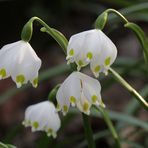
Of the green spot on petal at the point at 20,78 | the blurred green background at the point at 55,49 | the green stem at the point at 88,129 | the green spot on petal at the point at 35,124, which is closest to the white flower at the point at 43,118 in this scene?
the green spot on petal at the point at 35,124

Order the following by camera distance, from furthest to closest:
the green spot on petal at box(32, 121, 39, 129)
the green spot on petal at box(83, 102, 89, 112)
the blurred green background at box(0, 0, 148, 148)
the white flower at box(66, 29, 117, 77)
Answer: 1. the blurred green background at box(0, 0, 148, 148)
2. the green spot on petal at box(32, 121, 39, 129)
3. the green spot on petal at box(83, 102, 89, 112)
4. the white flower at box(66, 29, 117, 77)

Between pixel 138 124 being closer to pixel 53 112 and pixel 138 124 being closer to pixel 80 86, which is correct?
pixel 53 112

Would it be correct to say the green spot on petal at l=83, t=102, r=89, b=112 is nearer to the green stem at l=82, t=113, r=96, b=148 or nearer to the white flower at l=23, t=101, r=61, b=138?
the green stem at l=82, t=113, r=96, b=148

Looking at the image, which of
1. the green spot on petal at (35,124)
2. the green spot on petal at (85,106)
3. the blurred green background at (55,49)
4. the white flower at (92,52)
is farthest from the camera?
the blurred green background at (55,49)

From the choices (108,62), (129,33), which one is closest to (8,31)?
(129,33)

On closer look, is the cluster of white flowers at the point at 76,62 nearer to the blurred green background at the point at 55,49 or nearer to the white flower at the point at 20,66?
the white flower at the point at 20,66

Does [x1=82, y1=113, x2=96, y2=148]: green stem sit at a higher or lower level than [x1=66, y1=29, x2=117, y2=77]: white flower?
lower

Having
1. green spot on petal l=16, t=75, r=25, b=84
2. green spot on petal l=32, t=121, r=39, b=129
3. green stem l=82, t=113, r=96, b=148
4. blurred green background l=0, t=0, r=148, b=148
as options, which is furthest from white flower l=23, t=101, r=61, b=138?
blurred green background l=0, t=0, r=148, b=148

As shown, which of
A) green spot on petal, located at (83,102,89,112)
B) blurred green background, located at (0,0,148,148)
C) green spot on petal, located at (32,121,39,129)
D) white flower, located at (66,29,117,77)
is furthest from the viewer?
blurred green background, located at (0,0,148,148)
